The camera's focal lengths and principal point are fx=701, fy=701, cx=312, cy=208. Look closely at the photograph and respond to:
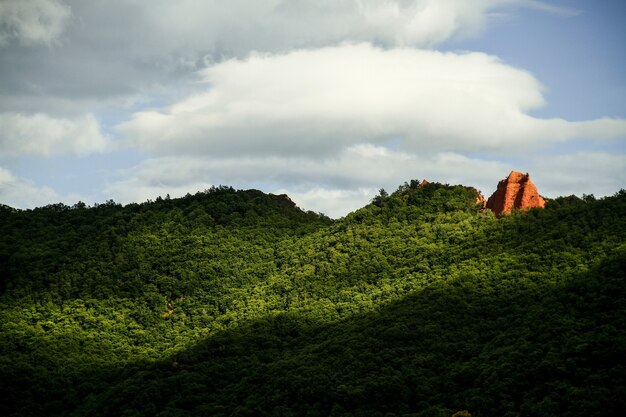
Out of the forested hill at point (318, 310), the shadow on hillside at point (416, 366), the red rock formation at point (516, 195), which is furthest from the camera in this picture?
the red rock formation at point (516, 195)

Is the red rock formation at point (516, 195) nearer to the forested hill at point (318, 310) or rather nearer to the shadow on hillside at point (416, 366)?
the forested hill at point (318, 310)

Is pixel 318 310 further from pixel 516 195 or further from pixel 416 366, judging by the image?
pixel 516 195

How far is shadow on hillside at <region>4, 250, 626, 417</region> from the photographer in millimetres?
49562

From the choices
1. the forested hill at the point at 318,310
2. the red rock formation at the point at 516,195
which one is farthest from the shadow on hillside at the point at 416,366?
the red rock formation at the point at 516,195

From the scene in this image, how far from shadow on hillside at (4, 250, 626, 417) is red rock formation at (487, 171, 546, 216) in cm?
1609

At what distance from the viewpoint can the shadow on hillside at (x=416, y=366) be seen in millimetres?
49562

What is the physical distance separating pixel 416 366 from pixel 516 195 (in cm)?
3015

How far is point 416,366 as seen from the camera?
5797cm

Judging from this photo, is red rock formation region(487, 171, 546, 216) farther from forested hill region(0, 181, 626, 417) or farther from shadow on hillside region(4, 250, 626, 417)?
shadow on hillside region(4, 250, 626, 417)

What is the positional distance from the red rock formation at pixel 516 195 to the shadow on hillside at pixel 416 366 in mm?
16085

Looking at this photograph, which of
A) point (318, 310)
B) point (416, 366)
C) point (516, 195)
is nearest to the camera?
point (416, 366)

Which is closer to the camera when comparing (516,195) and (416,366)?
(416,366)

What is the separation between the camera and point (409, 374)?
56906 millimetres

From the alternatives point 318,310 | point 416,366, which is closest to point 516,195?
point 318,310
